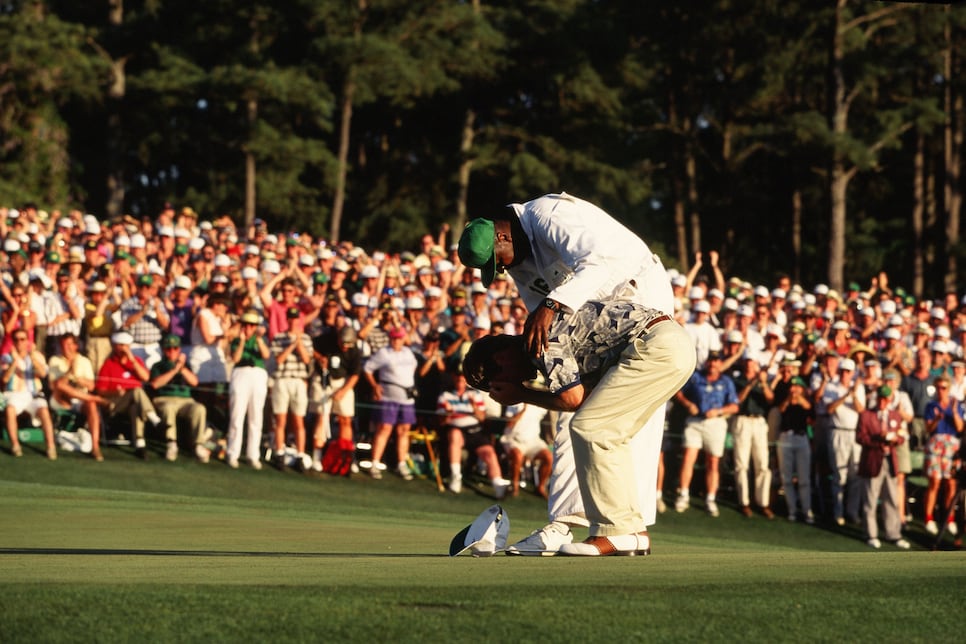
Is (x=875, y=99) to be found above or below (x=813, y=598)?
above

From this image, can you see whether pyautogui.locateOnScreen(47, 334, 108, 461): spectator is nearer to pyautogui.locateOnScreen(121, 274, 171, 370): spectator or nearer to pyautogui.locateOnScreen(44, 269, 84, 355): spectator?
pyautogui.locateOnScreen(44, 269, 84, 355): spectator

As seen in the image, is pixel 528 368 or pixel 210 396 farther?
pixel 210 396

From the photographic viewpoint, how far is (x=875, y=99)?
52.2m

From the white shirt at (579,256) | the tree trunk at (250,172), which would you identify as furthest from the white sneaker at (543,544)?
the tree trunk at (250,172)

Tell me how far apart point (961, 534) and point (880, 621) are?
45.9 ft

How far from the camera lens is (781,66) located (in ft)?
151

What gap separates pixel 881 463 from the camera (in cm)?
1800

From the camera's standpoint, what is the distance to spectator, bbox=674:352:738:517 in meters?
18.0

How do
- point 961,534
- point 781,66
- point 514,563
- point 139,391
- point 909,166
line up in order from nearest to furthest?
1. point 514,563
2. point 139,391
3. point 961,534
4. point 781,66
5. point 909,166

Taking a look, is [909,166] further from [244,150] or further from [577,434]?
[577,434]

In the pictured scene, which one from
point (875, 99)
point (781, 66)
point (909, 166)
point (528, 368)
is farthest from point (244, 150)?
point (528, 368)

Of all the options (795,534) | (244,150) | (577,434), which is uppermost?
(244,150)

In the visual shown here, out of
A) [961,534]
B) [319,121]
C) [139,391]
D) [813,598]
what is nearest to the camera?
[813,598]

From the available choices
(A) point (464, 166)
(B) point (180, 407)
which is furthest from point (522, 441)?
(A) point (464, 166)
